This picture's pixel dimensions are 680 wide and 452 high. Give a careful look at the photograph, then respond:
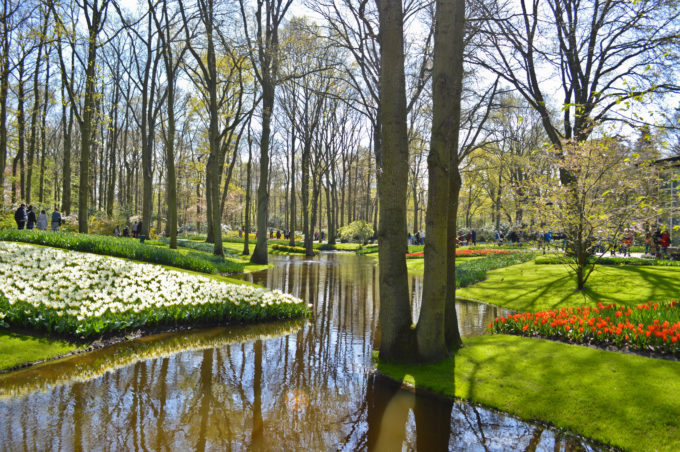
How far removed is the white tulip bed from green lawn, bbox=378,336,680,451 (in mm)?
4030

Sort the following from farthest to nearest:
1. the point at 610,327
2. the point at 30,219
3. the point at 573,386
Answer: the point at 30,219 → the point at 610,327 → the point at 573,386

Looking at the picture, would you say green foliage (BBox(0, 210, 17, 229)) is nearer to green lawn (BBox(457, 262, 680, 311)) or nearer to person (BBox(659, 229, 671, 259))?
green lawn (BBox(457, 262, 680, 311))

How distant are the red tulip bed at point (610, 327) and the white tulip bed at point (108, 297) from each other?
15.7 feet

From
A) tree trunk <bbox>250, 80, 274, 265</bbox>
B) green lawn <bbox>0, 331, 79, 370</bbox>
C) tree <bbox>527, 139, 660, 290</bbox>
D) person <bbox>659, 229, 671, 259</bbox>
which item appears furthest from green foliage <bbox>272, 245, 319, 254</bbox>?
green lawn <bbox>0, 331, 79, 370</bbox>

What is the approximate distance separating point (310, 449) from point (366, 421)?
822mm

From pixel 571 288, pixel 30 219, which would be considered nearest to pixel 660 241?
pixel 571 288

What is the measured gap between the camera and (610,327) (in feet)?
19.8

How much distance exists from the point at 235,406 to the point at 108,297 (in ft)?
14.5

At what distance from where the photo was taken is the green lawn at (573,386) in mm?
3826

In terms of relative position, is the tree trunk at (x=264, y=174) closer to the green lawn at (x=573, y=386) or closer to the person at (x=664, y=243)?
the green lawn at (x=573, y=386)

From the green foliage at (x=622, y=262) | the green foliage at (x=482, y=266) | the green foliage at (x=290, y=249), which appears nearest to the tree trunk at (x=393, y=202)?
the green foliage at (x=482, y=266)

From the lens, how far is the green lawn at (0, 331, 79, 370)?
17.5 feet

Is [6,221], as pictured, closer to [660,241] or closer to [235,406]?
[235,406]

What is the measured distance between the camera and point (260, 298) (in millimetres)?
8898
